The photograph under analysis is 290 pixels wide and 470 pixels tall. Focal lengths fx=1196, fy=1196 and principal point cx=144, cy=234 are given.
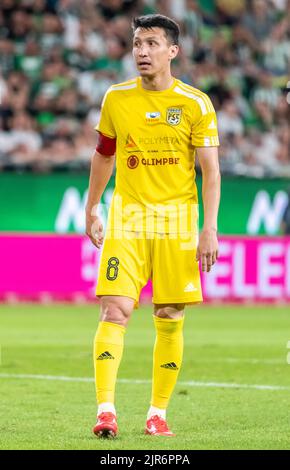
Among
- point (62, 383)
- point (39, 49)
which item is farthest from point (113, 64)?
point (62, 383)

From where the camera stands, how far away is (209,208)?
6.60m

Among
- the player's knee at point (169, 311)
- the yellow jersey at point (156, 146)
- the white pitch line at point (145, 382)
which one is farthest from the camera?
the white pitch line at point (145, 382)

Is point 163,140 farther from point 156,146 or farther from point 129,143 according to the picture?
point 129,143

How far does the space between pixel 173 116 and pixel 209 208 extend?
1.79ft

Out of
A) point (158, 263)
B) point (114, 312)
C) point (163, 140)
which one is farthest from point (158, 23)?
point (114, 312)

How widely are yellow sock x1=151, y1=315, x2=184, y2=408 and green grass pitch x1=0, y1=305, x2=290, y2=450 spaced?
23 centimetres

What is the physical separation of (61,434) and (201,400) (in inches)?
74.3

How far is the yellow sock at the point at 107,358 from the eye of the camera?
21.0 ft

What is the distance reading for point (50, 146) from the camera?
1842cm

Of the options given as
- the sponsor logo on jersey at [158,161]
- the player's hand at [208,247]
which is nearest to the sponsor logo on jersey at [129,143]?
the sponsor logo on jersey at [158,161]

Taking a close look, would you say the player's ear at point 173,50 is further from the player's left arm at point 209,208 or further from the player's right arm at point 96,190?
the player's right arm at point 96,190

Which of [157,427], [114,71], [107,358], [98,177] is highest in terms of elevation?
[114,71]
